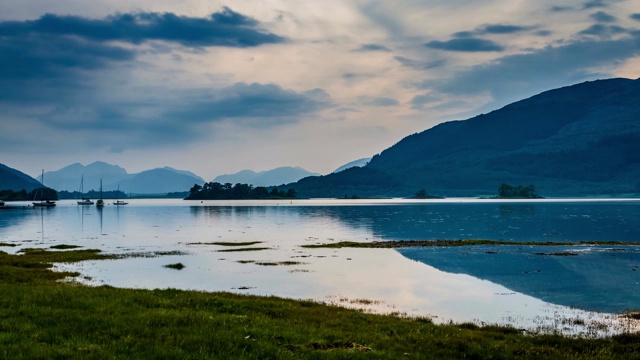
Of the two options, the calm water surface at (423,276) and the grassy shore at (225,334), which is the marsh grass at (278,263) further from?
the grassy shore at (225,334)

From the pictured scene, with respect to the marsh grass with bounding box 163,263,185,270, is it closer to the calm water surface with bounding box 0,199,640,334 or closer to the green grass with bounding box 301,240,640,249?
the calm water surface with bounding box 0,199,640,334

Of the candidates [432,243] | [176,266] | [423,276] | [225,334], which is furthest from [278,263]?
[225,334]

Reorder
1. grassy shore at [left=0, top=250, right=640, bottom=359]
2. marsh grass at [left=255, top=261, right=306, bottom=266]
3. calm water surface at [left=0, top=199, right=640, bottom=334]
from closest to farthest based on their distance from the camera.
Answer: grassy shore at [left=0, top=250, right=640, bottom=359] < calm water surface at [left=0, top=199, right=640, bottom=334] < marsh grass at [left=255, top=261, right=306, bottom=266]

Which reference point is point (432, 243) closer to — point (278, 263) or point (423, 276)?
point (278, 263)

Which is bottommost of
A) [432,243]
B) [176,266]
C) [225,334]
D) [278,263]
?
[432,243]

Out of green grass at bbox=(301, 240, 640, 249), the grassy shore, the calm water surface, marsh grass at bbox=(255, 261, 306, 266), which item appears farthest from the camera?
green grass at bbox=(301, 240, 640, 249)

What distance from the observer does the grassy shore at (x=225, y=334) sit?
18.6 m

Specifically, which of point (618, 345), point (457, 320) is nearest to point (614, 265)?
point (457, 320)

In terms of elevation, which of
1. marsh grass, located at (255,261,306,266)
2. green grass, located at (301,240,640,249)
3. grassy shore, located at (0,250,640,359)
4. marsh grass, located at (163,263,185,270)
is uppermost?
grassy shore, located at (0,250,640,359)

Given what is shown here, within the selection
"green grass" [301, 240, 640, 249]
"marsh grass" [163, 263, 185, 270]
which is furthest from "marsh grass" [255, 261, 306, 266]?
"green grass" [301, 240, 640, 249]

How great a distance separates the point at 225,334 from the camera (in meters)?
20.8

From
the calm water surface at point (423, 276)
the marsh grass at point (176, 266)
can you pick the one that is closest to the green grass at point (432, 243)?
the calm water surface at point (423, 276)

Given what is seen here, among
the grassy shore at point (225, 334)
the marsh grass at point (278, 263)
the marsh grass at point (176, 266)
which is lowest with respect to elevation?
the marsh grass at point (278, 263)

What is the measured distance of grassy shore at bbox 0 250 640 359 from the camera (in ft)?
61.1
